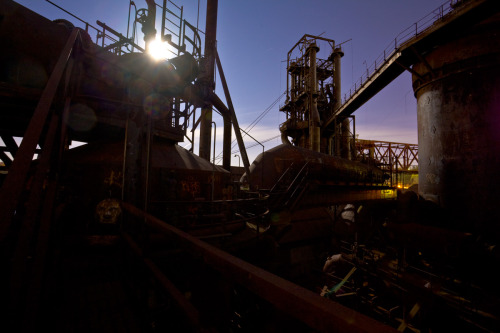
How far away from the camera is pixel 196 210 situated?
724 cm

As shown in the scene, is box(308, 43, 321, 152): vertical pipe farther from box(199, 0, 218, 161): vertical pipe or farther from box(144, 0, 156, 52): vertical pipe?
box(144, 0, 156, 52): vertical pipe

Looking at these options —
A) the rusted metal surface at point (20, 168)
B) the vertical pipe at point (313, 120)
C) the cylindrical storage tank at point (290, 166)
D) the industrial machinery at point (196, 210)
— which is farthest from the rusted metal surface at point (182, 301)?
the vertical pipe at point (313, 120)

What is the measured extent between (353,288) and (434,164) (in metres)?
7.82

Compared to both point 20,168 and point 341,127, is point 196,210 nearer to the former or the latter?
point 20,168

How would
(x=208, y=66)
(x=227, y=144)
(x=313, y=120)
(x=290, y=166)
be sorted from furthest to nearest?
1. (x=313, y=120)
2. (x=208, y=66)
3. (x=227, y=144)
4. (x=290, y=166)

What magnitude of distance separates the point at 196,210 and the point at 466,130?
12942 millimetres

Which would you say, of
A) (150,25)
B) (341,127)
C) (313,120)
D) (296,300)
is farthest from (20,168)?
(341,127)

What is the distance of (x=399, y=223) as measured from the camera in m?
11.5

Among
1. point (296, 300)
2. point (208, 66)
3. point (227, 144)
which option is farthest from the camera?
point (208, 66)

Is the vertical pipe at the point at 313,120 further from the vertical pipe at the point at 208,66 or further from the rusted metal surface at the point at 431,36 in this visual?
the vertical pipe at the point at 208,66

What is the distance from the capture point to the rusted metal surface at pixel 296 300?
80cm

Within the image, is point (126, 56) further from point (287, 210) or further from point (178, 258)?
point (287, 210)

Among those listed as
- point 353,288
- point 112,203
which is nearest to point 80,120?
point 112,203

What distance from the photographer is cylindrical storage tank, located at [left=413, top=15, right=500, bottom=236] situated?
31.4 feet
